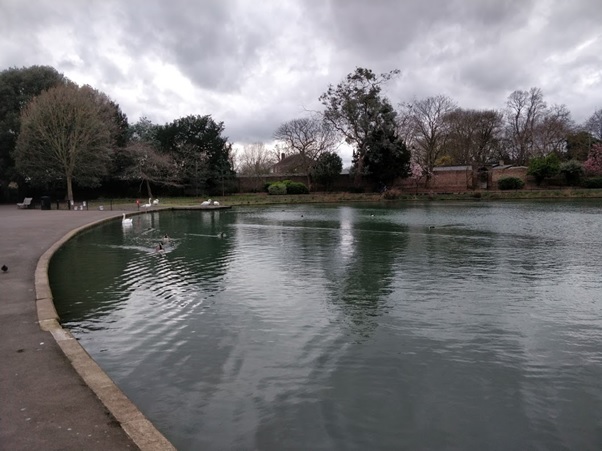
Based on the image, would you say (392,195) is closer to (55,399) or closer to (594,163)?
(594,163)

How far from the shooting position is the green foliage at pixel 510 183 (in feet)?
166

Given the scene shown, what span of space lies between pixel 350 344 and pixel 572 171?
53107 mm

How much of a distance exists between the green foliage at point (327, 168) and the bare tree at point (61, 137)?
23.7 metres

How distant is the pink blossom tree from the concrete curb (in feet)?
189

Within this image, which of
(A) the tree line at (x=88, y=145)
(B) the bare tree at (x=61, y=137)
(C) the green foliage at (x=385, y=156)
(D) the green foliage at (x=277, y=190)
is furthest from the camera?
(D) the green foliage at (x=277, y=190)

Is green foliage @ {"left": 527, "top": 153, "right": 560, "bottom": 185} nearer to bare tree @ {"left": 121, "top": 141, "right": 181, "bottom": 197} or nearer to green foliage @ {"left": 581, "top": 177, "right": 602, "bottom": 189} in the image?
green foliage @ {"left": 581, "top": 177, "right": 602, "bottom": 189}

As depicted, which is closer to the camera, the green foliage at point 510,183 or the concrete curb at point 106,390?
the concrete curb at point 106,390

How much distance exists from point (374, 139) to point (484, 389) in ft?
155

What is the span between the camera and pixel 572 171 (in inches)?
1992

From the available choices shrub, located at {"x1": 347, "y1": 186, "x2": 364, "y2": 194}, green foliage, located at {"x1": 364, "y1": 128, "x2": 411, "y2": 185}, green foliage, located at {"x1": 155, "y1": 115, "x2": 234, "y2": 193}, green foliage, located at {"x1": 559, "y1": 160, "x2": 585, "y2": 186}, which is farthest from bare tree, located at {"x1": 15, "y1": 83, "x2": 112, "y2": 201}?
green foliage, located at {"x1": 559, "y1": 160, "x2": 585, "y2": 186}

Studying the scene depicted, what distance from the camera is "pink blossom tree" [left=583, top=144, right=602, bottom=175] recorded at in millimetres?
52750

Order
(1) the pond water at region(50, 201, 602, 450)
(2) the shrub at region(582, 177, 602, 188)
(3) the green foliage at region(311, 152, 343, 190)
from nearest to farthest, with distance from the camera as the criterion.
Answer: (1) the pond water at region(50, 201, 602, 450) < (2) the shrub at region(582, 177, 602, 188) < (3) the green foliage at region(311, 152, 343, 190)

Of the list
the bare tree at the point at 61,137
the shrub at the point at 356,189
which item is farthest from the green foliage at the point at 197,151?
the shrub at the point at 356,189

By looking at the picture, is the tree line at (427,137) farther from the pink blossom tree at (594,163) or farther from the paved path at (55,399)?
the paved path at (55,399)
